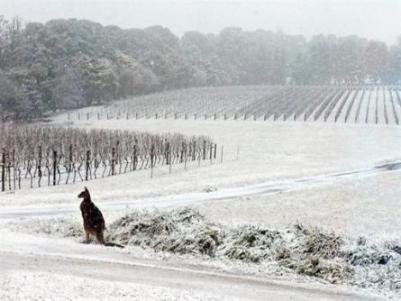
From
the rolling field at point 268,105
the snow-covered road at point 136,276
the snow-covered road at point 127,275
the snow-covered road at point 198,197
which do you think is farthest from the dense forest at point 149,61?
the snow-covered road at point 136,276

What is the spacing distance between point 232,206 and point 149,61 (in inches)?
3342

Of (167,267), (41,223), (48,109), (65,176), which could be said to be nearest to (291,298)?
(167,267)

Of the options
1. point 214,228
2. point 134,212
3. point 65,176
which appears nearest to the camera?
point 214,228

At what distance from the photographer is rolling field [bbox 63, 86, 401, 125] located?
7856 centimetres

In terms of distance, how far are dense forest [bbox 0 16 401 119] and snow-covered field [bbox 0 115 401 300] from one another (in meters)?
28.5

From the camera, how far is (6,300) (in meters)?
12.9

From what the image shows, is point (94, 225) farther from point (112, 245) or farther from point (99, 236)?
point (112, 245)

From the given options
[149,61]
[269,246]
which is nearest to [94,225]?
[269,246]

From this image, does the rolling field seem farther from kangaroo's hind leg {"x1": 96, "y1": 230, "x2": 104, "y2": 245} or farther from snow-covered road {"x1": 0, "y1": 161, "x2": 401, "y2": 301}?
snow-covered road {"x1": 0, "y1": 161, "x2": 401, "y2": 301}

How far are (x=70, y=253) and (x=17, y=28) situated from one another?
262 ft

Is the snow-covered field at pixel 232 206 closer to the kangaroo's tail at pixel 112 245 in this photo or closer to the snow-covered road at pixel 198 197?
the snow-covered road at pixel 198 197

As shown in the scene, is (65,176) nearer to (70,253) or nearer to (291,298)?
(70,253)

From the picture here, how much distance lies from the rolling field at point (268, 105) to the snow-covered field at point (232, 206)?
9805 millimetres

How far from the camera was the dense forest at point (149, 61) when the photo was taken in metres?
86.4
